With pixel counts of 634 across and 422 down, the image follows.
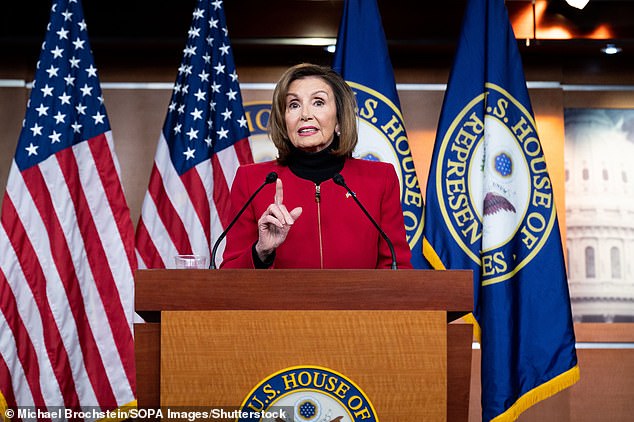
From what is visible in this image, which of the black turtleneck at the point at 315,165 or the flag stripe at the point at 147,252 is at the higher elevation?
the black turtleneck at the point at 315,165

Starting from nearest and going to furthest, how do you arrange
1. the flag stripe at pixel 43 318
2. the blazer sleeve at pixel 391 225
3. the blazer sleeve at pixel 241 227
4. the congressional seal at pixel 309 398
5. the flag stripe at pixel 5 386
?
the congressional seal at pixel 309 398 < the blazer sleeve at pixel 241 227 < the blazer sleeve at pixel 391 225 < the flag stripe at pixel 5 386 < the flag stripe at pixel 43 318

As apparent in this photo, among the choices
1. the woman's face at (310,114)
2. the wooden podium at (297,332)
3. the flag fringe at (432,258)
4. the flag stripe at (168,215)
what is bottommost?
the wooden podium at (297,332)

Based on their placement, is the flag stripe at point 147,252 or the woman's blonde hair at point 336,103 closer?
the woman's blonde hair at point 336,103

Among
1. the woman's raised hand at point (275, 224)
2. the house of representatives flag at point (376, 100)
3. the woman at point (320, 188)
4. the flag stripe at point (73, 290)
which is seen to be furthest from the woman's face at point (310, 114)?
the flag stripe at point (73, 290)

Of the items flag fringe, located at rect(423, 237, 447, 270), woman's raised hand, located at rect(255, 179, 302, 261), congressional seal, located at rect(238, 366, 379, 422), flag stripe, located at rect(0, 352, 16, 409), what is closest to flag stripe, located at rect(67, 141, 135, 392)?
flag stripe, located at rect(0, 352, 16, 409)

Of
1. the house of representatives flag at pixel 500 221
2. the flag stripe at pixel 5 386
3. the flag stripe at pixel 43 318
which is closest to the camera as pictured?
the flag stripe at pixel 5 386

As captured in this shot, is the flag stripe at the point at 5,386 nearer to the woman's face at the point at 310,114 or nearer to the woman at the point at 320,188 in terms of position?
the woman at the point at 320,188

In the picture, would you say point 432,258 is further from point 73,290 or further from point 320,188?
point 73,290

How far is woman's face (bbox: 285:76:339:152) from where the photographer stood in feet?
7.17

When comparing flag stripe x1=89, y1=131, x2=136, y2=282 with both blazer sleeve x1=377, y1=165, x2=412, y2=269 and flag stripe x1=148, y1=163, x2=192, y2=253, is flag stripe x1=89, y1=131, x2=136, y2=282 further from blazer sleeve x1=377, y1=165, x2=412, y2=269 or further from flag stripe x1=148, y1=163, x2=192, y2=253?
blazer sleeve x1=377, y1=165, x2=412, y2=269

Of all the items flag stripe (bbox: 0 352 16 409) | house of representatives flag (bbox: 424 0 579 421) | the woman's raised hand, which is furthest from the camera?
house of representatives flag (bbox: 424 0 579 421)

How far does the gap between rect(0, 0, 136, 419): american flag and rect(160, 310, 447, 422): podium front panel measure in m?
1.84

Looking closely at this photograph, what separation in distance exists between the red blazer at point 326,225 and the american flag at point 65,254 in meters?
1.36

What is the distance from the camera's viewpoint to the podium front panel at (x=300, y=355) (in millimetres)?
1519
